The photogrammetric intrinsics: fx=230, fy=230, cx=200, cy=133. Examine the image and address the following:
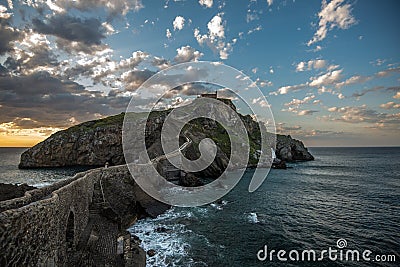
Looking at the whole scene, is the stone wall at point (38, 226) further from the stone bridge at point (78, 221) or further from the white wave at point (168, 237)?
the white wave at point (168, 237)

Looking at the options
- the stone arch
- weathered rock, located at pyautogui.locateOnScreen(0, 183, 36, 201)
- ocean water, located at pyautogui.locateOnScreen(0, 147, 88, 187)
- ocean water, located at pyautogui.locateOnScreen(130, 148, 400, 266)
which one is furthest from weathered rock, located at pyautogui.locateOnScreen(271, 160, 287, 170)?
the stone arch

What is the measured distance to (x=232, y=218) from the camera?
30.6 metres

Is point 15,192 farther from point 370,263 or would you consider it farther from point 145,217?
point 370,263

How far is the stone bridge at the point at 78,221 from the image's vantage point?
33.4ft

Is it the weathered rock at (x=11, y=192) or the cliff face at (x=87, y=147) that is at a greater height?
the cliff face at (x=87, y=147)

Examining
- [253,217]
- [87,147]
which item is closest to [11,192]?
[253,217]

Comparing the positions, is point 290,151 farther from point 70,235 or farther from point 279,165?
point 70,235

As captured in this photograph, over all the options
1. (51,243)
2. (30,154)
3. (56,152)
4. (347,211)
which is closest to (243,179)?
(347,211)

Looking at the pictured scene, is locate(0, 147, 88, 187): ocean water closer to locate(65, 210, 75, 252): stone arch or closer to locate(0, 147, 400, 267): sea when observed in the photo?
locate(0, 147, 400, 267): sea

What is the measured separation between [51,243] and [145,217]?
1776 centimetres

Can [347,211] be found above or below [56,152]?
below

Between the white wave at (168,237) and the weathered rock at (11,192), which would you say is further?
the weathered rock at (11,192)

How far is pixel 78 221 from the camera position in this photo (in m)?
19.3

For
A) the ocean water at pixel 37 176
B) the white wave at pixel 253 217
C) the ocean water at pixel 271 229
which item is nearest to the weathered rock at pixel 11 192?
the ocean water at pixel 271 229
